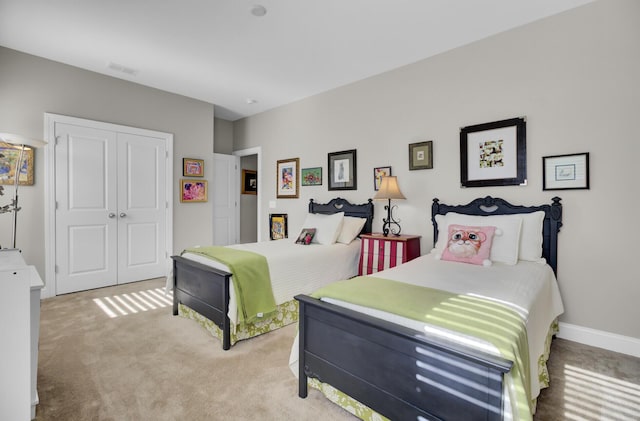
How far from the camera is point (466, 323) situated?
4.27ft

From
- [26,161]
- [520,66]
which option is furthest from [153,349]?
[520,66]

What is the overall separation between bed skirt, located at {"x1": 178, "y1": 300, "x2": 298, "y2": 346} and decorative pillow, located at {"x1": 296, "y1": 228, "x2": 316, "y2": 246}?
0.87 m

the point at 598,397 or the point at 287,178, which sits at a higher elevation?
the point at 287,178

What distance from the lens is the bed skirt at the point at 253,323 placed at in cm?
247

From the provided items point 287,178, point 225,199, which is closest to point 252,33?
point 287,178

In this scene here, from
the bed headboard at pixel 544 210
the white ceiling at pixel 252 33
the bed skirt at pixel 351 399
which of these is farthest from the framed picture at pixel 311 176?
the bed skirt at pixel 351 399

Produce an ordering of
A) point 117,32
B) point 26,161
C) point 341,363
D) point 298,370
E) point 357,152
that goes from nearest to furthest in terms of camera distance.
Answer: point 341,363 < point 298,370 < point 117,32 < point 26,161 < point 357,152

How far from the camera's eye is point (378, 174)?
3.79 m

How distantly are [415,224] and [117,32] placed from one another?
355cm

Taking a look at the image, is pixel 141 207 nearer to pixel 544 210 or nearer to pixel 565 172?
pixel 544 210

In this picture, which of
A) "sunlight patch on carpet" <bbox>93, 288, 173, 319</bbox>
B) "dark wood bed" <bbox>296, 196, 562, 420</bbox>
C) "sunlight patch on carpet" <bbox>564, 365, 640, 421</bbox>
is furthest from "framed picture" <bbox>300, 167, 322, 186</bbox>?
"sunlight patch on carpet" <bbox>564, 365, 640, 421</bbox>

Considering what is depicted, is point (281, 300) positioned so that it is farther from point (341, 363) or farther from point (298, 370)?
point (341, 363)

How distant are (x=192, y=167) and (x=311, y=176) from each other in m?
1.90

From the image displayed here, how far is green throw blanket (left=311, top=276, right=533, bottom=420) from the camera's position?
113cm
